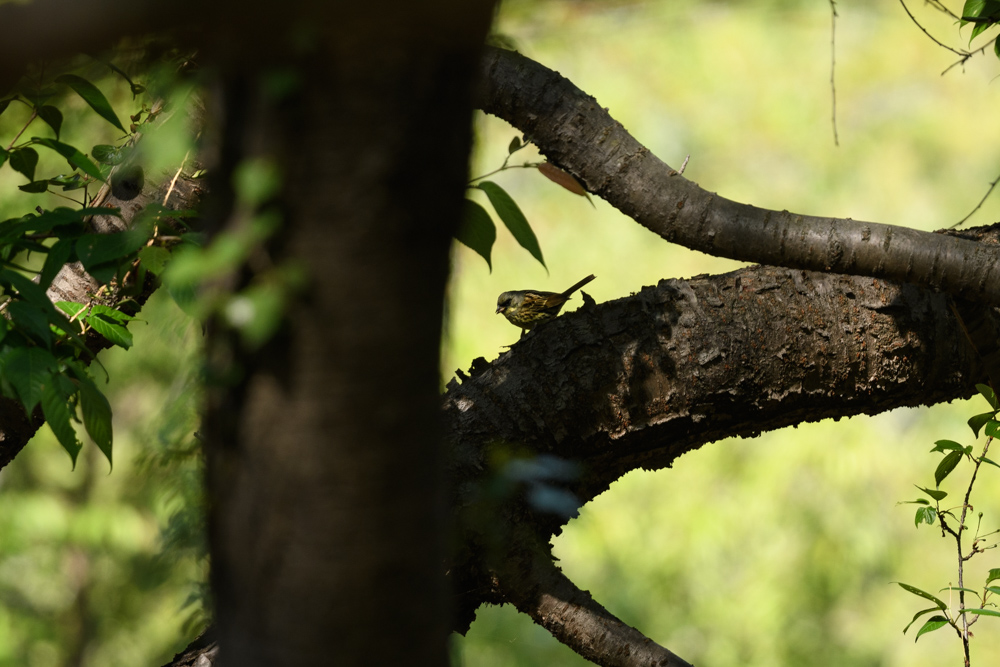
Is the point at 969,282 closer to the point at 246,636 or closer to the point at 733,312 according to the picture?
the point at 733,312

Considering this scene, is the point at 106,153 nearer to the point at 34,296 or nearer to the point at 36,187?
the point at 36,187

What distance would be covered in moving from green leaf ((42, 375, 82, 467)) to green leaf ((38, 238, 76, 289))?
120 millimetres

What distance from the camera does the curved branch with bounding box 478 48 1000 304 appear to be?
105 cm

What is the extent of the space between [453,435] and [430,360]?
0.70 meters

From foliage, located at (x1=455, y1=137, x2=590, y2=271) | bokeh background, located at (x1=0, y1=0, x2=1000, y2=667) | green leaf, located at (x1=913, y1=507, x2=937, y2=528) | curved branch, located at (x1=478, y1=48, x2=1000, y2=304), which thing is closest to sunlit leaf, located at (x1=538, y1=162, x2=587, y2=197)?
curved branch, located at (x1=478, y1=48, x2=1000, y2=304)

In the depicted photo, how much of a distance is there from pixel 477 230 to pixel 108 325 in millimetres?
535

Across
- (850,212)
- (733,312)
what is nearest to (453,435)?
(733,312)

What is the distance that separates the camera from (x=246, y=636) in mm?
504

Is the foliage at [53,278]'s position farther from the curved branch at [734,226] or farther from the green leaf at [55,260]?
the curved branch at [734,226]

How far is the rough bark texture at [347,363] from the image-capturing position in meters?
0.43

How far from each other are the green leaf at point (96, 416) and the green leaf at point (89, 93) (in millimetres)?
332

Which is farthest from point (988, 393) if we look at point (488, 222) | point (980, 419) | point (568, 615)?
point (488, 222)

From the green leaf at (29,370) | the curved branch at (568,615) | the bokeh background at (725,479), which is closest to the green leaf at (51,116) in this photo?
the green leaf at (29,370)

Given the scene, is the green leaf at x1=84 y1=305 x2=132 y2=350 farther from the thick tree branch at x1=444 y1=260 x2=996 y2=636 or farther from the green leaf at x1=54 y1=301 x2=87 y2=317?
the thick tree branch at x1=444 y1=260 x2=996 y2=636
